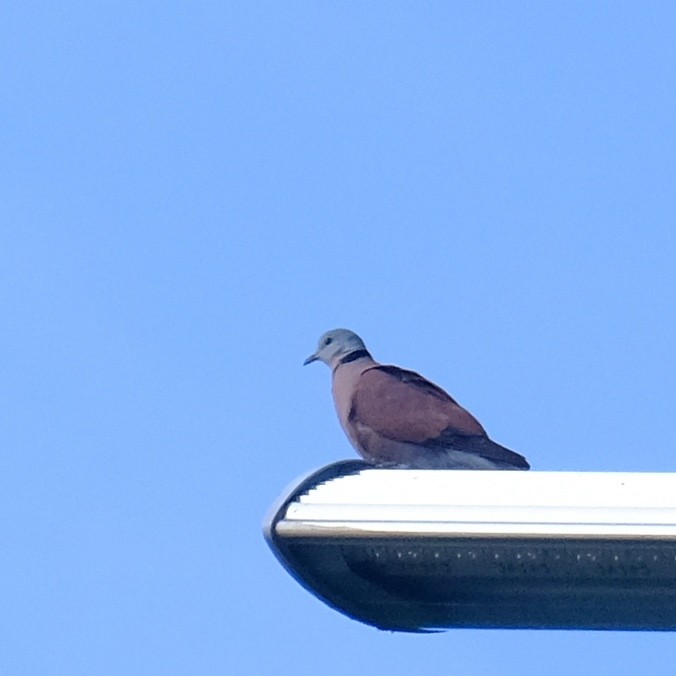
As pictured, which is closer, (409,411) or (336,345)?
(409,411)

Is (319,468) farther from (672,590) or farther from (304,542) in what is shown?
(672,590)

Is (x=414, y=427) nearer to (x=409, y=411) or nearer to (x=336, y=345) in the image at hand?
(x=409, y=411)

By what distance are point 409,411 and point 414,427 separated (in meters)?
0.07

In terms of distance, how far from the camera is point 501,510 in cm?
201

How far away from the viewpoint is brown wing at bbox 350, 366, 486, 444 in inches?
270

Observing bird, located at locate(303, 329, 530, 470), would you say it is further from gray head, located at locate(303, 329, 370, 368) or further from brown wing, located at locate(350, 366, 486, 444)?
gray head, located at locate(303, 329, 370, 368)

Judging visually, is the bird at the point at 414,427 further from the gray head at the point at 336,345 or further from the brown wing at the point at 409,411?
the gray head at the point at 336,345

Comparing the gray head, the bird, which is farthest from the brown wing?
the gray head

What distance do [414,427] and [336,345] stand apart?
1915 mm

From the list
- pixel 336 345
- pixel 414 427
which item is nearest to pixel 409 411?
pixel 414 427

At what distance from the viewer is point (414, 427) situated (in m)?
6.87

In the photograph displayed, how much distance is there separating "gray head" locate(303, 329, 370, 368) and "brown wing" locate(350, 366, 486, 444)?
4.68ft

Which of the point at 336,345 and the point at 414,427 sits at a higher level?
the point at 336,345

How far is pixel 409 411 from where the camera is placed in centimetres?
686
